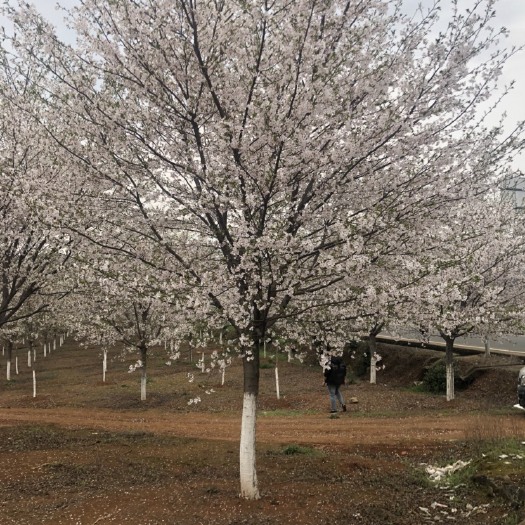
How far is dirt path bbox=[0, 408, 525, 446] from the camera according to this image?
12.5 metres

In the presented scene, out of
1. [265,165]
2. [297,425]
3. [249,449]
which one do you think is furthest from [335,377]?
[265,165]

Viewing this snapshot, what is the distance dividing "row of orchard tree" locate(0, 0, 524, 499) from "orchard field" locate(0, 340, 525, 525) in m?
1.31

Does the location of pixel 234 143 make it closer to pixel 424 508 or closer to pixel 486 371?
pixel 424 508

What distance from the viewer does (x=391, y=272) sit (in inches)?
289

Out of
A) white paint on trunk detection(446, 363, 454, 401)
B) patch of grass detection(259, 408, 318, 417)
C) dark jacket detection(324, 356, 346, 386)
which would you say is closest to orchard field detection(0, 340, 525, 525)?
patch of grass detection(259, 408, 318, 417)

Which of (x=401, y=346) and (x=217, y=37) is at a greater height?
(x=217, y=37)

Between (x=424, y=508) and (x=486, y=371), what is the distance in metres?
14.5

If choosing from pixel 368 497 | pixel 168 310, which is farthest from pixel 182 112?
Answer: pixel 368 497

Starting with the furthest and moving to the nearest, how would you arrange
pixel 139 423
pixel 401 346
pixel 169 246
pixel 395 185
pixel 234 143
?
pixel 401 346, pixel 139 423, pixel 169 246, pixel 395 185, pixel 234 143

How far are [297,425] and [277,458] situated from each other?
4.58m

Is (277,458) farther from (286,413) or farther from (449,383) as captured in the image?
(449,383)

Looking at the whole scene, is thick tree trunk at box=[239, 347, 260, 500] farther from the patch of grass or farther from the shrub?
the shrub

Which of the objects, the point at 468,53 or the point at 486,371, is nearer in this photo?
the point at 468,53

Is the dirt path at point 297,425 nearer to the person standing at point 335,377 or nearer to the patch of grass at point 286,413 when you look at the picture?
the patch of grass at point 286,413
